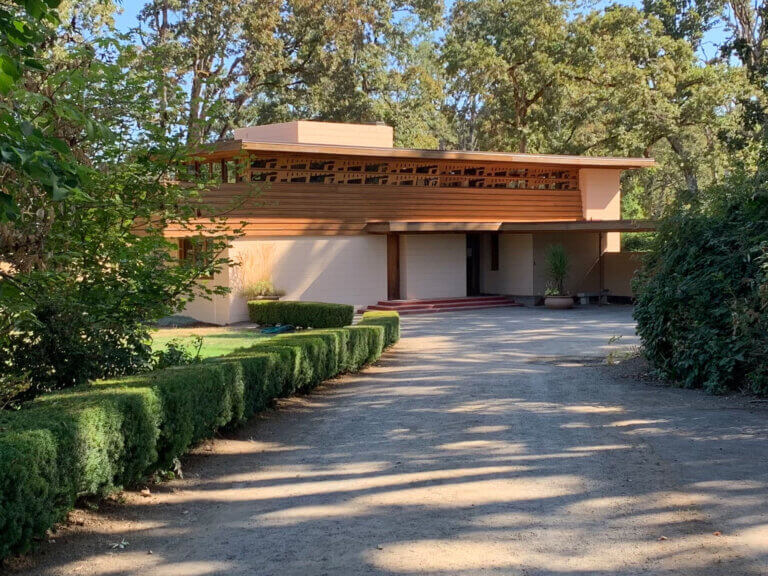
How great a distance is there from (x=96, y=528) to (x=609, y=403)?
22.1 feet

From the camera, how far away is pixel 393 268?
29.4 meters

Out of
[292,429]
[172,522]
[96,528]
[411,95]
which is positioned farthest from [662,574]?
[411,95]

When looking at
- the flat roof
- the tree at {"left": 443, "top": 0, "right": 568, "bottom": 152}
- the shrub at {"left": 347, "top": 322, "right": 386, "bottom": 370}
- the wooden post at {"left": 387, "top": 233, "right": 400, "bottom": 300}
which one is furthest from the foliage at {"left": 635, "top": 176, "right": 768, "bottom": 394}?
the tree at {"left": 443, "top": 0, "right": 568, "bottom": 152}

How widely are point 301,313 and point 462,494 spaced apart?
16.0 metres

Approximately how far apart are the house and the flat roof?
4 centimetres

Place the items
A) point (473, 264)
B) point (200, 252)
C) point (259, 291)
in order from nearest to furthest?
point (200, 252)
point (259, 291)
point (473, 264)

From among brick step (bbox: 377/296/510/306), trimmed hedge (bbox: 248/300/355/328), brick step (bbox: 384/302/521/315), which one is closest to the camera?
trimmed hedge (bbox: 248/300/355/328)

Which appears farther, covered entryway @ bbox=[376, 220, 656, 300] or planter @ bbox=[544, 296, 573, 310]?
planter @ bbox=[544, 296, 573, 310]

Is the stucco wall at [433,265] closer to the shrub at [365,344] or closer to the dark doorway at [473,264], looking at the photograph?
the dark doorway at [473,264]

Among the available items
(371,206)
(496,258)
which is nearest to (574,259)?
(496,258)

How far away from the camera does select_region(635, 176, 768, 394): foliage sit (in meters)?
10.7

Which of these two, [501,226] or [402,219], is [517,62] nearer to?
[501,226]

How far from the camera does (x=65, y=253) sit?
7891 millimetres

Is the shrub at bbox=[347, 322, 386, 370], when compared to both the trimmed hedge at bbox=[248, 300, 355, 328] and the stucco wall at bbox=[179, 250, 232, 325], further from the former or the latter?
the stucco wall at bbox=[179, 250, 232, 325]
